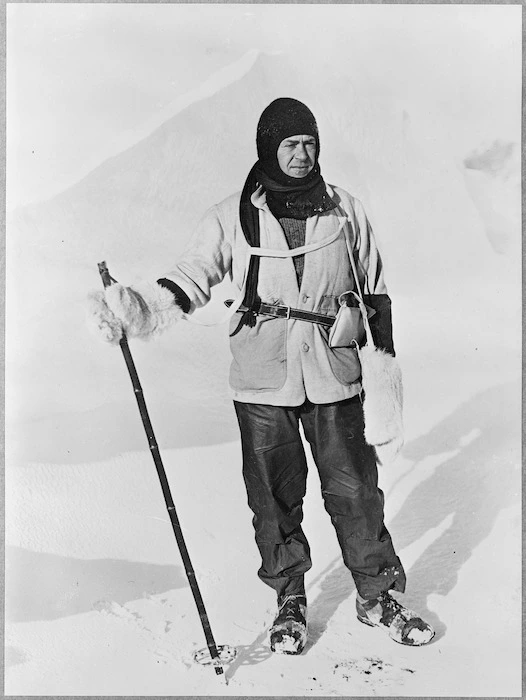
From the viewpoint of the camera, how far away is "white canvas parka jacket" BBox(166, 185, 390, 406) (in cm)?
239

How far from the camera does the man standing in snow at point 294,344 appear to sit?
239 cm

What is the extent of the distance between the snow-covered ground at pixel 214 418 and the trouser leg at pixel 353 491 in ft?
0.38

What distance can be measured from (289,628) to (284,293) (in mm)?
965

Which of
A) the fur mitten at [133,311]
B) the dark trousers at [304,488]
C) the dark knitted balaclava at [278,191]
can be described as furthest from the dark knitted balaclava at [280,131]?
the dark trousers at [304,488]

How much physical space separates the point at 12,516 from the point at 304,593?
0.92 metres

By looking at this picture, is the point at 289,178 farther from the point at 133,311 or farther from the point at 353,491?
the point at 353,491

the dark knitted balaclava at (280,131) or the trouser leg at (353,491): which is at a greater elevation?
the dark knitted balaclava at (280,131)

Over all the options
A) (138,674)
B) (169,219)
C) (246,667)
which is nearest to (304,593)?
(246,667)

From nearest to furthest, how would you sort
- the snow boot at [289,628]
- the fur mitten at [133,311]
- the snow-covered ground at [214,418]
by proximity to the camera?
the fur mitten at [133,311] < the snow boot at [289,628] < the snow-covered ground at [214,418]

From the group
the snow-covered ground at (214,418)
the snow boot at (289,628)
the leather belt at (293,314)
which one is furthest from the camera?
the snow-covered ground at (214,418)

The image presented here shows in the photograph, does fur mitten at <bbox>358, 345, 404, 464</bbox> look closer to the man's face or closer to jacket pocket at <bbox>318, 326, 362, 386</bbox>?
jacket pocket at <bbox>318, 326, 362, 386</bbox>

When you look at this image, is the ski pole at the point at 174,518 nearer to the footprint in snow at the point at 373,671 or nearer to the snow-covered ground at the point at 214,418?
the snow-covered ground at the point at 214,418

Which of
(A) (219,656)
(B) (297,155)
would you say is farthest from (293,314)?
(A) (219,656)

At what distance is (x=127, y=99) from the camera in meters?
2.65
